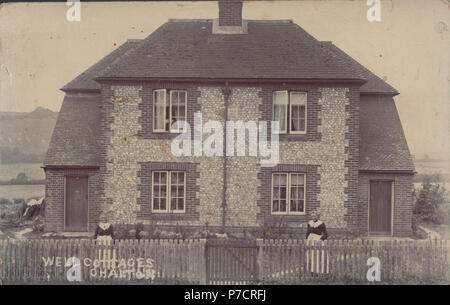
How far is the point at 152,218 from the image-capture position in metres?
14.7

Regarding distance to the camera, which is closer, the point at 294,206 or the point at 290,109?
the point at 294,206

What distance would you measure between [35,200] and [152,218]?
3868mm

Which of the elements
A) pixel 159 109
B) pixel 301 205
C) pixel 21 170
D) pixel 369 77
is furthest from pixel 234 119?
pixel 21 170

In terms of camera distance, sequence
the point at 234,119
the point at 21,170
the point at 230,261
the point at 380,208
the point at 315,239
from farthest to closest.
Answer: the point at 380,208 → the point at 234,119 → the point at 21,170 → the point at 315,239 → the point at 230,261

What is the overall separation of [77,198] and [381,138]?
36.2ft

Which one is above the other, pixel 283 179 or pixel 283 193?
pixel 283 179

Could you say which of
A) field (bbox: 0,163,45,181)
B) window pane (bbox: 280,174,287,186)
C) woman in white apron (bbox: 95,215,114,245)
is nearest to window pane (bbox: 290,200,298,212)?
window pane (bbox: 280,174,287,186)

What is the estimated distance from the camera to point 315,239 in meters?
13.6

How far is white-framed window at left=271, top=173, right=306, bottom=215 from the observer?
1487 cm

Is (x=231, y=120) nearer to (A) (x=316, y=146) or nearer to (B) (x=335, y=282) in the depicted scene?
(A) (x=316, y=146)

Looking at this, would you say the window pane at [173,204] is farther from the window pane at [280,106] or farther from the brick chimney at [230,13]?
the brick chimney at [230,13]

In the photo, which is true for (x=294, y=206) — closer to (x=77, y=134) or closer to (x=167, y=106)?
(x=167, y=106)

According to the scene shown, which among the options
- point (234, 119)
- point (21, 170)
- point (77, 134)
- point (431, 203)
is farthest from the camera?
point (77, 134)

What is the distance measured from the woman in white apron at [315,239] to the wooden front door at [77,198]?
7.82m
